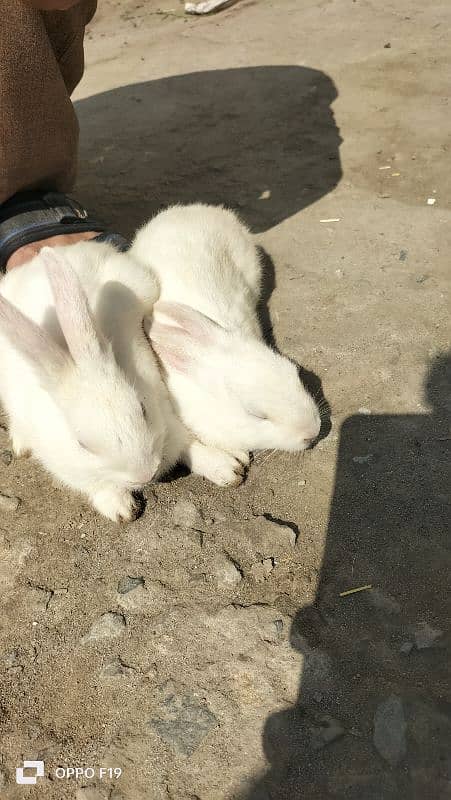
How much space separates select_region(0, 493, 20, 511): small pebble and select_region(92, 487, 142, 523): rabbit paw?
42 cm

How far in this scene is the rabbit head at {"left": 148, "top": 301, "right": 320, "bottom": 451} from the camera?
2936 mm

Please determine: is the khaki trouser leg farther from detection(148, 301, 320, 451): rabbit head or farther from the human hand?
detection(148, 301, 320, 451): rabbit head

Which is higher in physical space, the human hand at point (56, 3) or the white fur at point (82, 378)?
the human hand at point (56, 3)

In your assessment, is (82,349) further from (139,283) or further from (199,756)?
(199,756)

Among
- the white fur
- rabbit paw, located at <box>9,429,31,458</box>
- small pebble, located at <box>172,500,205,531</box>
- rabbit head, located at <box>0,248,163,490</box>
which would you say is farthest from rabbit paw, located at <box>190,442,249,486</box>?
rabbit paw, located at <box>9,429,31,458</box>

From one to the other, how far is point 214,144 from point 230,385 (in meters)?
3.06

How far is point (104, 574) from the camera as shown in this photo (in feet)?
9.11

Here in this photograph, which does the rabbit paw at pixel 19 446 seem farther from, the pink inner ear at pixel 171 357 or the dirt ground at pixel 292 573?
the pink inner ear at pixel 171 357

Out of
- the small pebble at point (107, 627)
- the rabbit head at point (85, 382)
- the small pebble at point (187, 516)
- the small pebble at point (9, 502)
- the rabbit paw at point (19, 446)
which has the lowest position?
the small pebble at point (107, 627)

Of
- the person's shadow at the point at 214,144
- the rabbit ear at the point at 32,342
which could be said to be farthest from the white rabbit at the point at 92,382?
the person's shadow at the point at 214,144

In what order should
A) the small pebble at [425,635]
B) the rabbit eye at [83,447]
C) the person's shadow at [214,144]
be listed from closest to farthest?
the small pebble at [425,635], the rabbit eye at [83,447], the person's shadow at [214,144]

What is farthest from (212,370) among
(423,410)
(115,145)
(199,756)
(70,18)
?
(115,145)

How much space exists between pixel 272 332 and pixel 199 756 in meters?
2.19

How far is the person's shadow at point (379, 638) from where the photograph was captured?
204 centimetres
